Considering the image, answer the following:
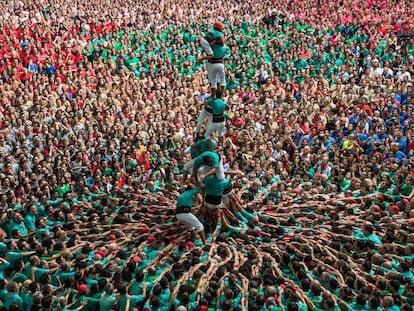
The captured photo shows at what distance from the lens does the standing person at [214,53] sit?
1378 centimetres

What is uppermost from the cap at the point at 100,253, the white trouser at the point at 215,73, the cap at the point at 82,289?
the white trouser at the point at 215,73

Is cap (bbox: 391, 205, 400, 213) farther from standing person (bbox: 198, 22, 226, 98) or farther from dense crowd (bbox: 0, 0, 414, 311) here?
standing person (bbox: 198, 22, 226, 98)

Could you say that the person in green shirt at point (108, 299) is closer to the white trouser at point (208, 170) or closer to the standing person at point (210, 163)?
the standing person at point (210, 163)

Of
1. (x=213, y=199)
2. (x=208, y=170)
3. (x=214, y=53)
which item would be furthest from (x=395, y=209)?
(x=214, y=53)

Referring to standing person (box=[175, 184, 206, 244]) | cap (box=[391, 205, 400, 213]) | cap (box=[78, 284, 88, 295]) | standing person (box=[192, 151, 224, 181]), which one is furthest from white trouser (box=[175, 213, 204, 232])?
cap (box=[391, 205, 400, 213])

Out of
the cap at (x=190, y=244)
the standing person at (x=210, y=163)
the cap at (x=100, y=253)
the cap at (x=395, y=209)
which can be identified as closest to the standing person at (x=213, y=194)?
the standing person at (x=210, y=163)

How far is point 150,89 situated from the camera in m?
20.9

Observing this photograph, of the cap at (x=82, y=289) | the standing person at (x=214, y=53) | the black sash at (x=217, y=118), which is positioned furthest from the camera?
the black sash at (x=217, y=118)

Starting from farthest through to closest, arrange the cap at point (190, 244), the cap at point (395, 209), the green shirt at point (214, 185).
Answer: the cap at point (395, 209), the green shirt at point (214, 185), the cap at point (190, 244)

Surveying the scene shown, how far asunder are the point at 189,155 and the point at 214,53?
3390 mm

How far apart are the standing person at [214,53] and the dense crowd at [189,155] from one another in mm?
2100

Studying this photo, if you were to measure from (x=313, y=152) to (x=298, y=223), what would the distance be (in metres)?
4.39

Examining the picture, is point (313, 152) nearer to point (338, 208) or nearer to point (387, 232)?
point (338, 208)

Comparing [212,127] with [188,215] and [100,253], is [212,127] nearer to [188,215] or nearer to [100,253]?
[188,215]
